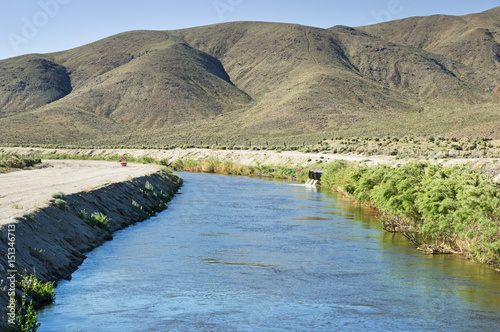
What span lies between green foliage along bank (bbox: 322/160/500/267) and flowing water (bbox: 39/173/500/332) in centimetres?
63

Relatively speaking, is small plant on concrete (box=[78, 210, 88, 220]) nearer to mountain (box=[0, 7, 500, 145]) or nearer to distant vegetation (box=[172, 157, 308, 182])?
distant vegetation (box=[172, 157, 308, 182])

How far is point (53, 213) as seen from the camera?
56.0 ft

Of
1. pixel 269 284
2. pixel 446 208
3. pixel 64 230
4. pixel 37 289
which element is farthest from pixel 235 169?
pixel 37 289

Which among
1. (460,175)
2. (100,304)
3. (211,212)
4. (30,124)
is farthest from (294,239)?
(30,124)

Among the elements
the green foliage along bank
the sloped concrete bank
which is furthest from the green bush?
the green foliage along bank

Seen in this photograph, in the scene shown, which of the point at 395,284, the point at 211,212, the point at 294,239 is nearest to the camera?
the point at 395,284

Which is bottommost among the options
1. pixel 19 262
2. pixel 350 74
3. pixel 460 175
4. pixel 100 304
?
pixel 100 304

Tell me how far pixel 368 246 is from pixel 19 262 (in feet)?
38.1

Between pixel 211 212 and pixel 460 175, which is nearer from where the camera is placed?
pixel 460 175

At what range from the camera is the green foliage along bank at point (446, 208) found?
15.9m

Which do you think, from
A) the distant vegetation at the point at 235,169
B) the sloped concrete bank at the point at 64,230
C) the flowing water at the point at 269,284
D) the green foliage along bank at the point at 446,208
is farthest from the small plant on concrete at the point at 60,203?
the distant vegetation at the point at 235,169

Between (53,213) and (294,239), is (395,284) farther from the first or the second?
(53,213)

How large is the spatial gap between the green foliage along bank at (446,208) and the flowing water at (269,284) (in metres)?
0.63

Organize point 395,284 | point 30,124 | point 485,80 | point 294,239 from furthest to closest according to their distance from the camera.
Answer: point 485,80, point 30,124, point 294,239, point 395,284
